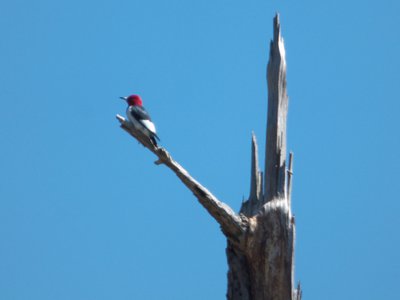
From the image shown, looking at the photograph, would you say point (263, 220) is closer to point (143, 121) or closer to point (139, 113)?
point (143, 121)

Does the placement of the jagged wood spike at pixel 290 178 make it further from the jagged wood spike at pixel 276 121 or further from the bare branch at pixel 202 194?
the bare branch at pixel 202 194

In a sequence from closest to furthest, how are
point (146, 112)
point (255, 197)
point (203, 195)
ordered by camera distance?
1. point (203, 195)
2. point (255, 197)
3. point (146, 112)

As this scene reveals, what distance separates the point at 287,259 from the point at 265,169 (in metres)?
0.92

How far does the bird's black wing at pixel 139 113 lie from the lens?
781 cm

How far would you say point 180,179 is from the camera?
22.4 feet

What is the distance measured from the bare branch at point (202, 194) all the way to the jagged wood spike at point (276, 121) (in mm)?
462

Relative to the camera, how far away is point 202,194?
6.83 meters

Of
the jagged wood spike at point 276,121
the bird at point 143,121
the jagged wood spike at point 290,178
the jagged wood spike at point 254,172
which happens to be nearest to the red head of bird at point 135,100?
the bird at point 143,121

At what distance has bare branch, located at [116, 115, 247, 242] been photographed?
6758 mm

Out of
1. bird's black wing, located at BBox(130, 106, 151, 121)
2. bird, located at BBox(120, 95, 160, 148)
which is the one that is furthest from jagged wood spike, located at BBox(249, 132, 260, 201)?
bird's black wing, located at BBox(130, 106, 151, 121)

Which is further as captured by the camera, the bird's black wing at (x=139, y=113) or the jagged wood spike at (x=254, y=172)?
the bird's black wing at (x=139, y=113)

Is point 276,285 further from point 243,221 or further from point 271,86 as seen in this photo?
point 271,86

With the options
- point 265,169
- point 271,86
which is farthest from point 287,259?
point 271,86

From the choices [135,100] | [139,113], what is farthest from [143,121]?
[135,100]
